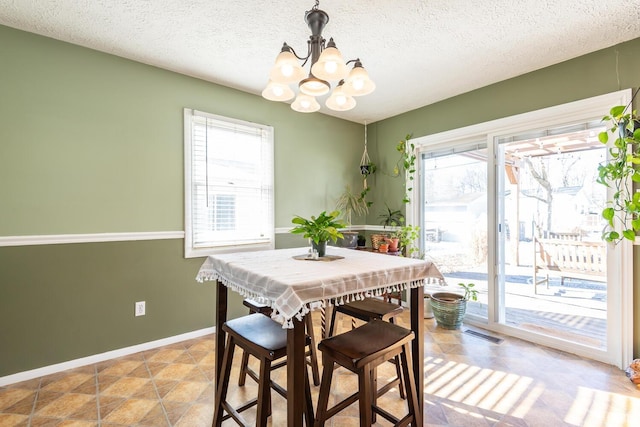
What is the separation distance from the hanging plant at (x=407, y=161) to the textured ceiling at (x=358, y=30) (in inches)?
43.7

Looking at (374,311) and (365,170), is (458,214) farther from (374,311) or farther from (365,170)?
(374,311)

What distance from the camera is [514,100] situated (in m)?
2.94

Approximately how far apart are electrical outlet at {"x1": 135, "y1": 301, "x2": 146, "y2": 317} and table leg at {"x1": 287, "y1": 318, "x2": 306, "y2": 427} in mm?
1975

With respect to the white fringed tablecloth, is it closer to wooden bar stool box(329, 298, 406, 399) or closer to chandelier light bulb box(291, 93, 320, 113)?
wooden bar stool box(329, 298, 406, 399)

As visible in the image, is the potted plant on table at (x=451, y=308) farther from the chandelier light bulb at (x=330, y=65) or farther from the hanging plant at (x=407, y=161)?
the chandelier light bulb at (x=330, y=65)

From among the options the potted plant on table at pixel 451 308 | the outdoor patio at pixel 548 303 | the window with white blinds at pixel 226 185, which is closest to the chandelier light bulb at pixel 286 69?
the window with white blinds at pixel 226 185

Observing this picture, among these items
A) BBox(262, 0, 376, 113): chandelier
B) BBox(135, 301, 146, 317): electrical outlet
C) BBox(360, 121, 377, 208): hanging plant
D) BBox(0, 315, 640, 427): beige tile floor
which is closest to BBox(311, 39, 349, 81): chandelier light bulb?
BBox(262, 0, 376, 113): chandelier

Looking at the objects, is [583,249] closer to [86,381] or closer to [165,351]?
[165,351]

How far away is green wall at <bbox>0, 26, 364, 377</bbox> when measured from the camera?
7.12ft

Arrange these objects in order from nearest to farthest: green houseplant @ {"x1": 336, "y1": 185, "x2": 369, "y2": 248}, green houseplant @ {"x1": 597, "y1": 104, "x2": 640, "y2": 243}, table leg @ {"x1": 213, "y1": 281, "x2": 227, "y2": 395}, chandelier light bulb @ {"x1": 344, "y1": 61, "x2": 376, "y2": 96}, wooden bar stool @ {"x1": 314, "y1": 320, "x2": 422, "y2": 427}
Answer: wooden bar stool @ {"x1": 314, "y1": 320, "x2": 422, "y2": 427}
chandelier light bulb @ {"x1": 344, "y1": 61, "x2": 376, "y2": 96}
table leg @ {"x1": 213, "y1": 281, "x2": 227, "y2": 395}
green houseplant @ {"x1": 597, "y1": 104, "x2": 640, "y2": 243}
green houseplant @ {"x1": 336, "y1": 185, "x2": 369, "y2": 248}

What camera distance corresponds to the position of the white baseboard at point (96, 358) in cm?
216

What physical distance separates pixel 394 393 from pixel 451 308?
1387 mm

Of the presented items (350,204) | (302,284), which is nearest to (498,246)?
(350,204)

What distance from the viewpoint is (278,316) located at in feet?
3.95
